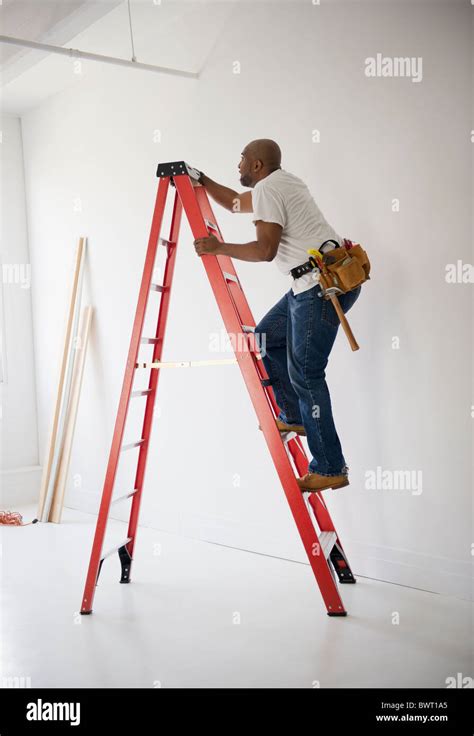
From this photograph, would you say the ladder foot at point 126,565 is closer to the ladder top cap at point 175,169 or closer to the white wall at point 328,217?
the white wall at point 328,217

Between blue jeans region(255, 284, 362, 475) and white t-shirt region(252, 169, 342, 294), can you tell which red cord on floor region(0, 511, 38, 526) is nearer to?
blue jeans region(255, 284, 362, 475)

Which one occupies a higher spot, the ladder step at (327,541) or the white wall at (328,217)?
the white wall at (328,217)

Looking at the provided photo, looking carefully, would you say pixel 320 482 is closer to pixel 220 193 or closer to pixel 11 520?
pixel 220 193

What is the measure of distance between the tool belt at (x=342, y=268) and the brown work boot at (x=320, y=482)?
2.48 ft

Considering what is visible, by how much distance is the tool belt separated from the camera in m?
2.80

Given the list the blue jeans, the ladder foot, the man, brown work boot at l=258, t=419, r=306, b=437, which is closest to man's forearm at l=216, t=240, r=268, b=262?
the man

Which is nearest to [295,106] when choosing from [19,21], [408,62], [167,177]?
[408,62]

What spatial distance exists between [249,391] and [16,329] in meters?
3.51

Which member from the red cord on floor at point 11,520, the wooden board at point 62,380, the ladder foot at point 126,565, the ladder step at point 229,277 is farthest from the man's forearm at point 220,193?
the red cord on floor at point 11,520

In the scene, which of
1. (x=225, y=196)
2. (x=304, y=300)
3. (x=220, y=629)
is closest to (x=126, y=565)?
(x=220, y=629)

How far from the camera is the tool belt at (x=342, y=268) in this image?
2.80m

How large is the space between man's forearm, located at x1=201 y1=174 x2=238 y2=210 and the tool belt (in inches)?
26.0

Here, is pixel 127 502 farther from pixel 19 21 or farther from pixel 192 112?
pixel 19 21
